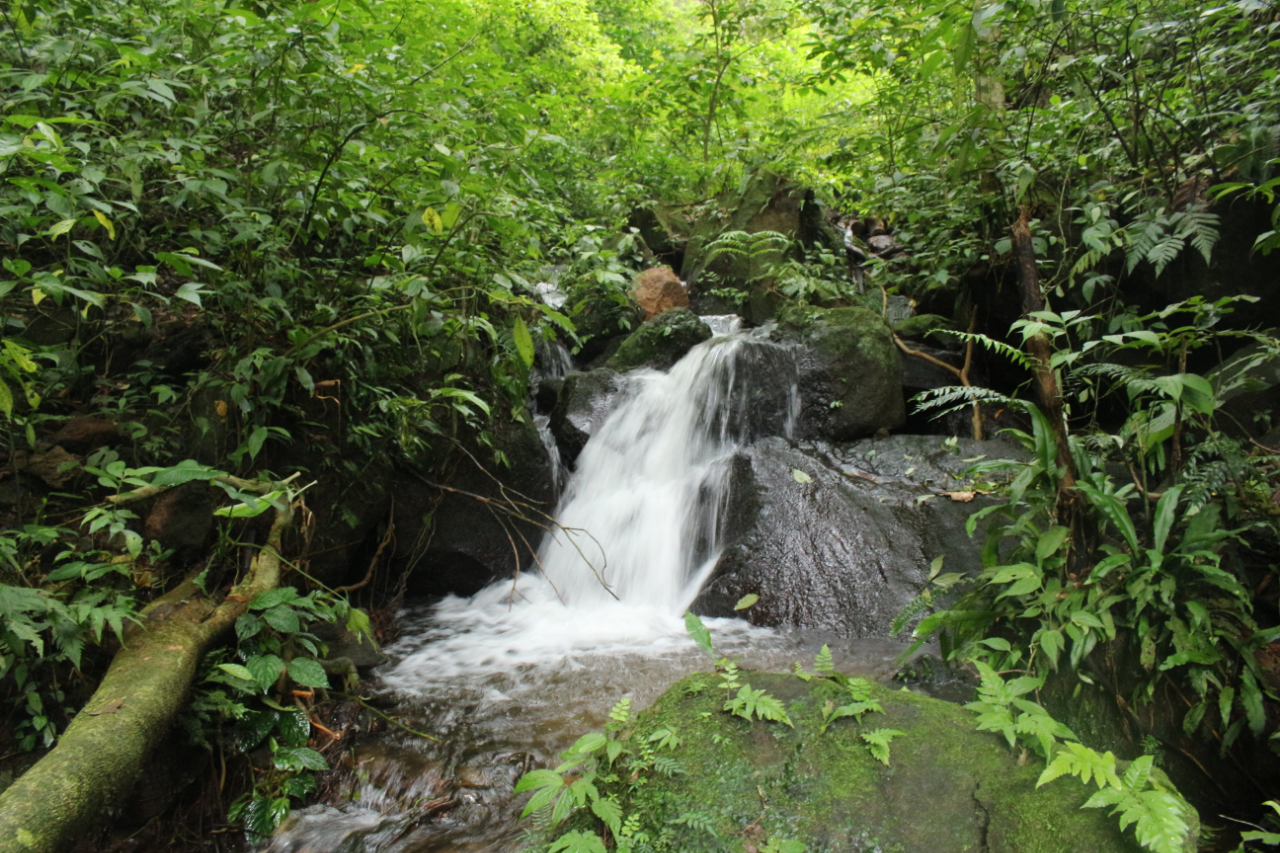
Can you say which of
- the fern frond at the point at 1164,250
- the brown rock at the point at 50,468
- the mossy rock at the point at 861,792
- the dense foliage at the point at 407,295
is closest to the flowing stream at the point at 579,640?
the dense foliage at the point at 407,295

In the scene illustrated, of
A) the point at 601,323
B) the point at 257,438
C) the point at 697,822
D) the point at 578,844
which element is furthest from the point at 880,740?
the point at 601,323

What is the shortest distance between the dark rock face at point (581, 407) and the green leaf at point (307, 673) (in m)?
4.27

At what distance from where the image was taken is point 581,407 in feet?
23.6

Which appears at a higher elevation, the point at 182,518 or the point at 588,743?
the point at 182,518

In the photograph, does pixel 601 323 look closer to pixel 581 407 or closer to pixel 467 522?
pixel 581 407

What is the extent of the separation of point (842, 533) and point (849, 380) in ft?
6.70

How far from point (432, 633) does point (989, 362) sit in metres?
6.63

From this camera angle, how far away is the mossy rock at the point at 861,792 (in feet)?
5.92

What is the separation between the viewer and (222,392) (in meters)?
3.73

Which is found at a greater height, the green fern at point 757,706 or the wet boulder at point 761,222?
the wet boulder at point 761,222

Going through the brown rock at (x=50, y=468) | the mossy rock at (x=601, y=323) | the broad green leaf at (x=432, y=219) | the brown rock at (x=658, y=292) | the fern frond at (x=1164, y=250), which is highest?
the brown rock at (x=658, y=292)

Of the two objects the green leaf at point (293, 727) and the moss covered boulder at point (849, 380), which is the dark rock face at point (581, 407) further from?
the green leaf at point (293, 727)

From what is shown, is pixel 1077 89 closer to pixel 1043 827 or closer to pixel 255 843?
pixel 1043 827

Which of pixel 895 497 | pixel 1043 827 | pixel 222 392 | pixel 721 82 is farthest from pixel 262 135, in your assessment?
pixel 721 82
